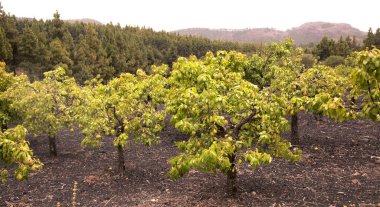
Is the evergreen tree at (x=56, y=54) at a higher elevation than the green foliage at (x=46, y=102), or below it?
higher

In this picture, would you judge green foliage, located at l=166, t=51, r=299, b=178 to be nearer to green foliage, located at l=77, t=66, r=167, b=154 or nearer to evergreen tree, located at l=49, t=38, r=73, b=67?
green foliage, located at l=77, t=66, r=167, b=154

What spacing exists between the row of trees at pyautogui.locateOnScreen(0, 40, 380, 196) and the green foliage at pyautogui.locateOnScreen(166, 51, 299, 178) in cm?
3

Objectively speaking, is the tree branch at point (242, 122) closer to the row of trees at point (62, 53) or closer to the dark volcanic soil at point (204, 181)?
the dark volcanic soil at point (204, 181)

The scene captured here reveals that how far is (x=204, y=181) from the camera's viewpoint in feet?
48.4

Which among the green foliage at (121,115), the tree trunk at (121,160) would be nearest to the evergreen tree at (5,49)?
the green foliage at (121,115)

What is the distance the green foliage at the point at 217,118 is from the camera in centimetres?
943

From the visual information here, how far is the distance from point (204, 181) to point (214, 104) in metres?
6.11

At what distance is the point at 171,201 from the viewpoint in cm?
1291

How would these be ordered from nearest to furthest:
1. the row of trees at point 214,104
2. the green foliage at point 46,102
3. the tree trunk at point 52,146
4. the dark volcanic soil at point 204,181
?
the row of trees at point 214,104 → the dark volcanic soil at point 204,181 → the green foliage at point 46,102 → the tree trunk at point 52,146

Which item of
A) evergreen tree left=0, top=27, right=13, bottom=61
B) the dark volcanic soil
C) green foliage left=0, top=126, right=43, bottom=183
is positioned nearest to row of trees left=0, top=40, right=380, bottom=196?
the dark volcanic soil

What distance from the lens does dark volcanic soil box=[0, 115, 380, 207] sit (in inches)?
501

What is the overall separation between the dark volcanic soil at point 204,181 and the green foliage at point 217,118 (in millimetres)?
2688

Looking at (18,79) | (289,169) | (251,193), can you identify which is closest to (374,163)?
(289,169)

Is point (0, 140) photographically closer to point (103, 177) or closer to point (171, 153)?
point (103, 177)
